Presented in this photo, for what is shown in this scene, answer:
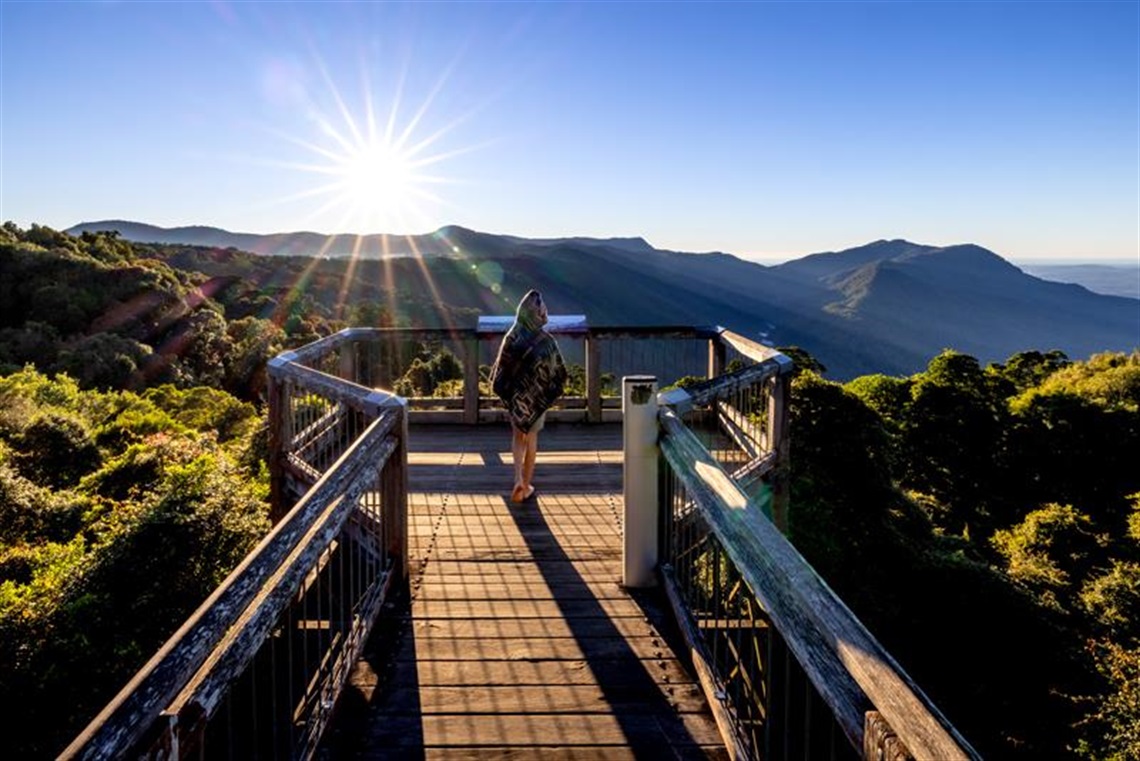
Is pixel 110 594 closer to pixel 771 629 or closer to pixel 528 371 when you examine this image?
pixel 528 371

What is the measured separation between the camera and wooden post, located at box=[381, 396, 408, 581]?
4285 millimetres

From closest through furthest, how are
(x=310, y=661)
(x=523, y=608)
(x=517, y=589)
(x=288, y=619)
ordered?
(x=288, y=619), (x=523, y=608), (x=517, y=589), (x=310, y=661)

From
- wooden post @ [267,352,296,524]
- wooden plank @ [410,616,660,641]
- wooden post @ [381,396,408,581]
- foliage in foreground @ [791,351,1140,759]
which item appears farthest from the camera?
foliage in foreground @ [791,351,1140,759]

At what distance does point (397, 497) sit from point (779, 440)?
12.4 ft

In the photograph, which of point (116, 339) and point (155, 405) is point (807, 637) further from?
point (116, 339)

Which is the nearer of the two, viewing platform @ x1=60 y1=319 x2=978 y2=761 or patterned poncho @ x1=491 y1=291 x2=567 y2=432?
viewing platform @ x1=60 y1=319 x2=978 y2=761

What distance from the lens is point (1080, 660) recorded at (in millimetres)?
16734

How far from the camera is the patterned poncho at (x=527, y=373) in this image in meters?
5.84

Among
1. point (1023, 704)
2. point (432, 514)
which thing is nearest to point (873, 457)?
point (1023, 704)

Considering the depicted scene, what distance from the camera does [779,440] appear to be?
6656 millimetres

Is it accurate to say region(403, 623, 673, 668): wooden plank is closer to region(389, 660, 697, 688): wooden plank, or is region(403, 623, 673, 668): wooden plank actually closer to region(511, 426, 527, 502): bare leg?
region(389, 660, 697, 688): wooden plank

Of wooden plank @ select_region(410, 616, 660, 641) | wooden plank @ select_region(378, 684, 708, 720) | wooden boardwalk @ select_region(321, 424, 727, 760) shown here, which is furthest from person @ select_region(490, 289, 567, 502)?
wooden plank @ select_region(378, 684, 708, 720)

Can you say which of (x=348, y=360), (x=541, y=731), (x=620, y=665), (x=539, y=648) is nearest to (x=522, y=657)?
(x=539, y=648)

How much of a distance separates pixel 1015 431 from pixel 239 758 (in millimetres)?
37095
